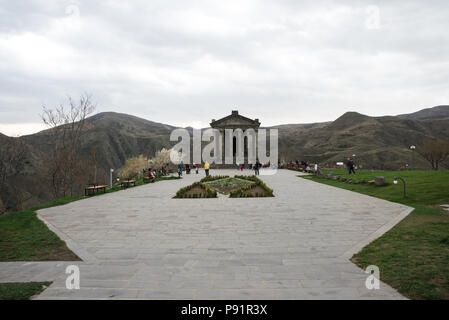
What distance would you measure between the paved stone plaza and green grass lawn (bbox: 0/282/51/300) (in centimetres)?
16

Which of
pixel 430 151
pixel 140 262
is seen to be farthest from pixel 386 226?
pixel 430 151

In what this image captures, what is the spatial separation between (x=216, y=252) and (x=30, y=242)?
4162mm

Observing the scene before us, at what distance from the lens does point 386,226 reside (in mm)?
7586

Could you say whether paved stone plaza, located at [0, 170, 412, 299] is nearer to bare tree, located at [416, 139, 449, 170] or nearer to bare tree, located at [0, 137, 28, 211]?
bare tree, located at [0, 137, 28, 211]

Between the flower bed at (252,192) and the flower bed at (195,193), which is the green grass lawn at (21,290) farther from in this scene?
the flower bed at (252,192)

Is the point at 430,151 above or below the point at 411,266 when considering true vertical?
above

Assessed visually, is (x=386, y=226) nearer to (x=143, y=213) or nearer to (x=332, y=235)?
(x=332, y=235)

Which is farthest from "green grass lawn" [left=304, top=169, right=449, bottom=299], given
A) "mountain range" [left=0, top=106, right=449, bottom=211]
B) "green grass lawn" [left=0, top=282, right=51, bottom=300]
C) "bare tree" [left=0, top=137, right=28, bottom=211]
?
"mountain range" [left=0, top=106, right=449, bottom=211]

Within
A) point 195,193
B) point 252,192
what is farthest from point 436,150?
point 195,193

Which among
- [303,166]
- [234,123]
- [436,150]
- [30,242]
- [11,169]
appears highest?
[234,123]

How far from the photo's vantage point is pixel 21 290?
398cm

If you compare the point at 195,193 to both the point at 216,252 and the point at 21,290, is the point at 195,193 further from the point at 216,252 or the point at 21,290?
the point at 21,290

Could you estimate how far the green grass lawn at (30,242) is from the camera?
18.2 ft
